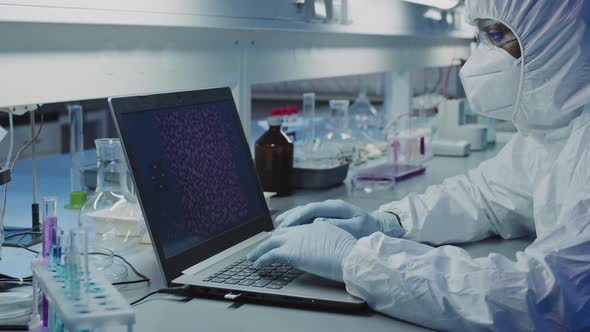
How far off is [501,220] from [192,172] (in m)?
0.70

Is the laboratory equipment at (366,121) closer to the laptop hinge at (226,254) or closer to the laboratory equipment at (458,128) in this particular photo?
the laboratory equipment at (458,128)

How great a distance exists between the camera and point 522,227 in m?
1.63

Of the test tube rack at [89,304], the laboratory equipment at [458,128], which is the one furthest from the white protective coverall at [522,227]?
the laboratory equipment at [458,128]

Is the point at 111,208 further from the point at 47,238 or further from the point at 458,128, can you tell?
the point at 458,128

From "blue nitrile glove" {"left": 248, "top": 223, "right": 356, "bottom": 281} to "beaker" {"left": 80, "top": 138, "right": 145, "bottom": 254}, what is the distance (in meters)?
0.37

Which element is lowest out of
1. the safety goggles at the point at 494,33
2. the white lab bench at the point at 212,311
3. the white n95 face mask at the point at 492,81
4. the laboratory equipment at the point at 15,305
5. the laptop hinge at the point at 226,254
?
the white lab bench at the point at 212,311

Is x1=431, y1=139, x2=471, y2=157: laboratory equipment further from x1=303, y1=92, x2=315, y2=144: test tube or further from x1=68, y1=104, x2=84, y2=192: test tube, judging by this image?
x1=68, y1=104, x2=84, y2=192: test tube

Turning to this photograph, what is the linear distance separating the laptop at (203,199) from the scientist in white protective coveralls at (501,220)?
0.05 meters

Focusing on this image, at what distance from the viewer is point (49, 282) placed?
842 millimetres

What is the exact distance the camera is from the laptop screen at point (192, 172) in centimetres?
118

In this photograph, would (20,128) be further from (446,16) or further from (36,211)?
(36,211)

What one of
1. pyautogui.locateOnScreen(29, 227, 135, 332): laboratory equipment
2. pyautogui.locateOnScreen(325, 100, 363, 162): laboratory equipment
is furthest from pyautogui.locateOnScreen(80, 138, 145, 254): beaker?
pyautogui.locateOnScreen(325, 100, 363, 162): laboratory equipment

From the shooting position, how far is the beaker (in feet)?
4.84

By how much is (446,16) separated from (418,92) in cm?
167
